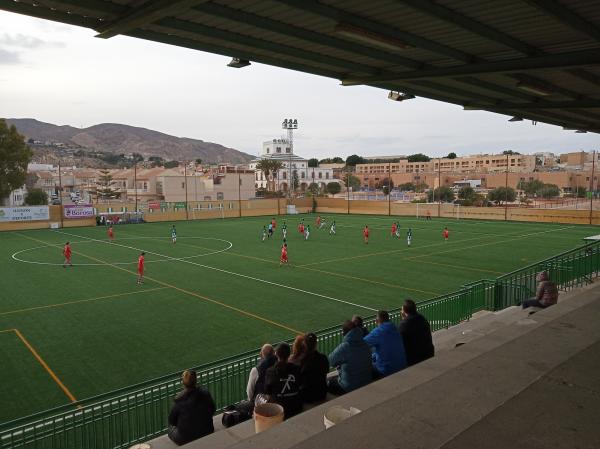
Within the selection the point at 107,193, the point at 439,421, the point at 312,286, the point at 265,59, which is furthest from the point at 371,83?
the point at 107,193

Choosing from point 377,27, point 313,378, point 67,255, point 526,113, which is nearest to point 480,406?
point 313,378

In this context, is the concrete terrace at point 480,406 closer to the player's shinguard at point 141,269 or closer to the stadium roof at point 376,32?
the stadium roof at point 376,32

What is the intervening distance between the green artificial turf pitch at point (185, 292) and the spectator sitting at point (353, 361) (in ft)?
21.5

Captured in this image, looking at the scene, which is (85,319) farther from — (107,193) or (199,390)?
(107,193)

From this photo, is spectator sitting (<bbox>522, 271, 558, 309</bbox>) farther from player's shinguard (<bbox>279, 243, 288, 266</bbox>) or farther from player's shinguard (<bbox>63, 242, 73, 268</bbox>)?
player's shinguard (<bbox>63, 242, 73, 268</bbox>)

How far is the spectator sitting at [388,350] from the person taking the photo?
746cm

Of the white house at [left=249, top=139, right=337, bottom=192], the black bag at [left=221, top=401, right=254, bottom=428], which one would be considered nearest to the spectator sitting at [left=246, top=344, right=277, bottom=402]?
the black bag at [left=221, top=401, right=254, bottom=428]

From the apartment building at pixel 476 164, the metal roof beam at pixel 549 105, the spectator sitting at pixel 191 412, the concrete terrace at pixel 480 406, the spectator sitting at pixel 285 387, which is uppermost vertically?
the apartment building at pixel 476 164

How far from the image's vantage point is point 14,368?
1249 centimetres

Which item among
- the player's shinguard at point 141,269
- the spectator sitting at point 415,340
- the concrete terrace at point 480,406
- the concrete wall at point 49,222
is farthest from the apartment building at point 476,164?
the concrete terrace at point 480,406

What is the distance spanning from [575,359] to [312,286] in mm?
16768

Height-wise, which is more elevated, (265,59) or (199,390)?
(265,59)

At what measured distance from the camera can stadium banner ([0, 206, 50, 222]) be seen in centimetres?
4853

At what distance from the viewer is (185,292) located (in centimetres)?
2114
